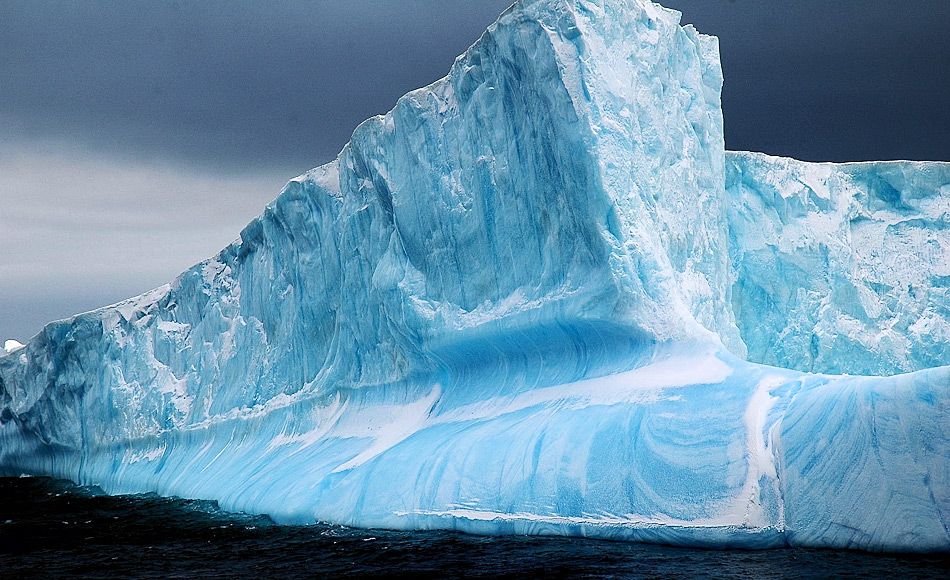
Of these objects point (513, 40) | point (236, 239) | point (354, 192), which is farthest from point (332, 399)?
point (513, 40)

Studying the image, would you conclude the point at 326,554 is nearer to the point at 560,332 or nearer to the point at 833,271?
the point at 560,332

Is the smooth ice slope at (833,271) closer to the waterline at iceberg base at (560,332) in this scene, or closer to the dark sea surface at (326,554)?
the waterline at iceberg base at (560,332)

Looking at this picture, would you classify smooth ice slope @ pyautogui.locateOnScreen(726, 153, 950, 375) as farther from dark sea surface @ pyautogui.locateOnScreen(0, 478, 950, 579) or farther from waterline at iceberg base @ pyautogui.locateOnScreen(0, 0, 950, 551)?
dark sea surface @ pyautogui.locateOnScreen(0, 478, 950, 579)

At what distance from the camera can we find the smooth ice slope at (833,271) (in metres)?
16.7

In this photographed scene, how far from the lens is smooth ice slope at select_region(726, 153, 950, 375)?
16.7 m

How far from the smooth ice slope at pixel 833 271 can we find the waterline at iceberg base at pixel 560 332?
4 centimetres

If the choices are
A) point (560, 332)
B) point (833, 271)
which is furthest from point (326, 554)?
point (833, 271)

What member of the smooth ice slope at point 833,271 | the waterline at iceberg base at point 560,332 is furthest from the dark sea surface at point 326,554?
the smooth ice slope at point 833,271

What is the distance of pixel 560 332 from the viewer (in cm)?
1191

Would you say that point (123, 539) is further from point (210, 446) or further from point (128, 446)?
point (128, 446)

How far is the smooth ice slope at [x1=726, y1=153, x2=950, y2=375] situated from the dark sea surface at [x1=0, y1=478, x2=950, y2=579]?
8.45m

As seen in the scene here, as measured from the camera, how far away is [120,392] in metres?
19.5

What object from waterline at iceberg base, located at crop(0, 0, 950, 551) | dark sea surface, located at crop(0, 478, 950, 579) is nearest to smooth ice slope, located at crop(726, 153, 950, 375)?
waterline at iceberg base, located at crop(0, 0, 950, 551)

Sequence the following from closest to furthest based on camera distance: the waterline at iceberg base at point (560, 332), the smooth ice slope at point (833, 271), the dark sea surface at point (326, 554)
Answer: the dark sea surface at point (326, 554)
the waterline at iceberg base at point (560, 332)
the smooth ice slope at point (833, 271)
